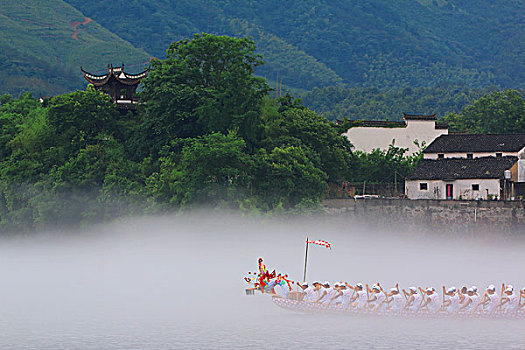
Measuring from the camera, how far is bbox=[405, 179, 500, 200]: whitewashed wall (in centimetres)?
7331

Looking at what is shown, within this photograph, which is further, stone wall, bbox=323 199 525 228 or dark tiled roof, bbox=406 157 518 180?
dark tiled roof, bbox=406 157 518 180

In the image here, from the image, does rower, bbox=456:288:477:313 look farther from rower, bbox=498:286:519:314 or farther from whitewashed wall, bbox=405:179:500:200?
whitewashed wall, bbox=405:179:500:200

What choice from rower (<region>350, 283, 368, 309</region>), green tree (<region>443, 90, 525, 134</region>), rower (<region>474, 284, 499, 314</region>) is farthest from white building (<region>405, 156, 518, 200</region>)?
rower (<region>350, 283, 368, 309</region>)

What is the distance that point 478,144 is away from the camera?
262 feet

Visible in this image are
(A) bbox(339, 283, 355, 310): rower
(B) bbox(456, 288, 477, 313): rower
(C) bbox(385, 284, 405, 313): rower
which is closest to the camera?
(B) bbox(456, 288, 477, 313): rower

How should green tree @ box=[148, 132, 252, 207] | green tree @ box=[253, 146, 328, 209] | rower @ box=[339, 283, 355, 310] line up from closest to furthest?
1. rower @ box=[339, 283, 355, 310]
2. green tree @ box=[148, 132, 252, 207]
3. green tree @ box=[253, 146, 328, 209]

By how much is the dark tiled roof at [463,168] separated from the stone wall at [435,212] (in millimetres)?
4892

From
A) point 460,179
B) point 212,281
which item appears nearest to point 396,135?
point 460,179

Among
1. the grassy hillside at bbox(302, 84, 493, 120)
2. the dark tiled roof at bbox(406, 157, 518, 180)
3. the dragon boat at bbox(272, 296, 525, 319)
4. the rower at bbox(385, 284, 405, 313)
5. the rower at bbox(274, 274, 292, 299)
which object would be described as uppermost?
the grassy hillside at bbox(302, 84, 493, 120)

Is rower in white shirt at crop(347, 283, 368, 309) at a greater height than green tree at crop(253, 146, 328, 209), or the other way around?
green tree at crop(253, 146, 328, 209)

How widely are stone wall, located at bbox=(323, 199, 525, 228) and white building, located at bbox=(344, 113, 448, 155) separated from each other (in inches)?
540

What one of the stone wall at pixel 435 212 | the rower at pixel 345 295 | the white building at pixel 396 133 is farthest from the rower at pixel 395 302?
the white building at pixel 396 133

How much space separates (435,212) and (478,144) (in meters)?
11.9

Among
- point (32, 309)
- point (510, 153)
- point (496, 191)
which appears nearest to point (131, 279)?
point (32, 309)
